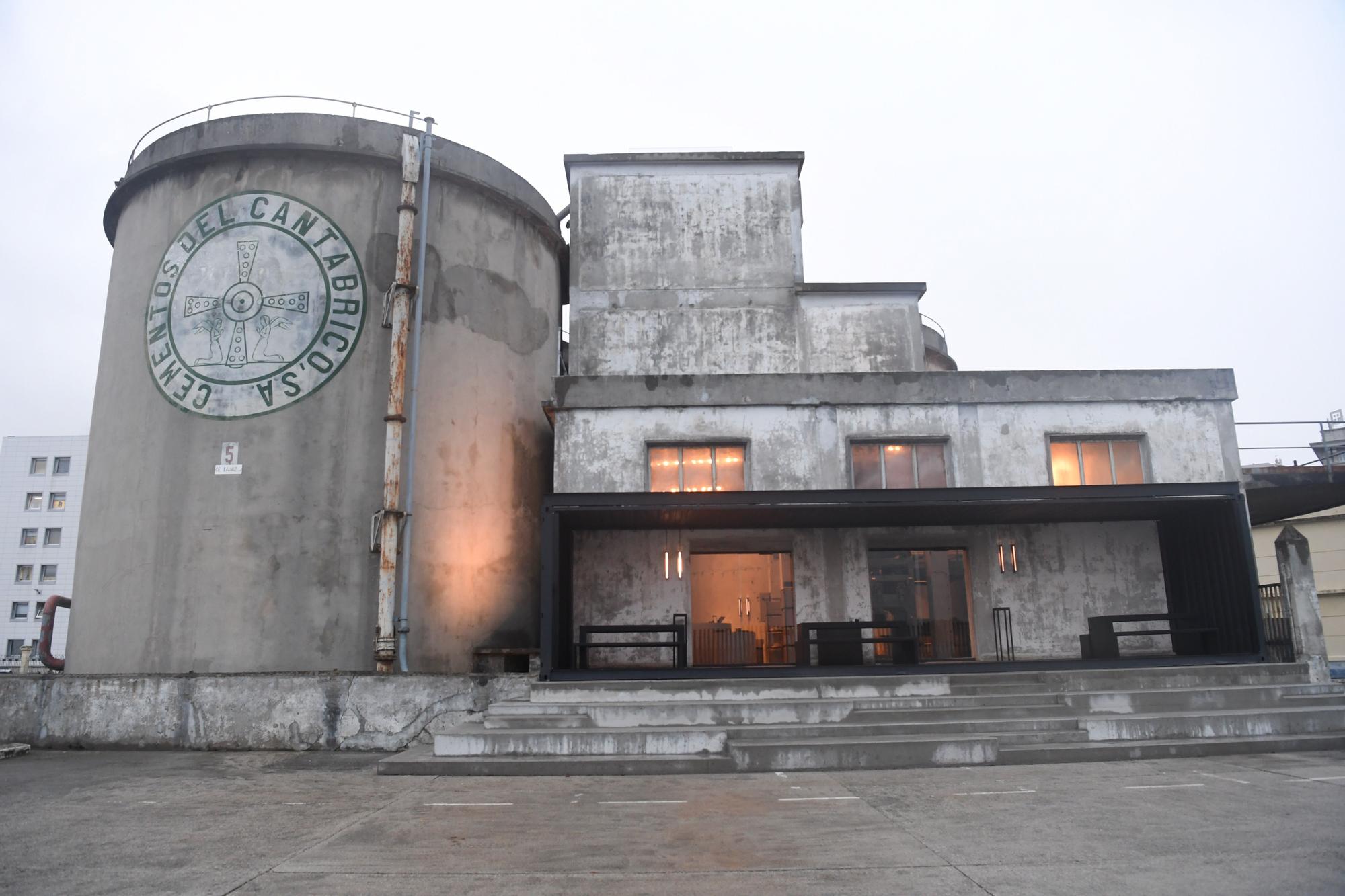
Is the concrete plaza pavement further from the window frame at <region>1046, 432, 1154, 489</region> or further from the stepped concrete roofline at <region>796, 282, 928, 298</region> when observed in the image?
the stepped concrete roofline at <region>796, 282, 928, 298</region>

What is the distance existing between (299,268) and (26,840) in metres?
11.0

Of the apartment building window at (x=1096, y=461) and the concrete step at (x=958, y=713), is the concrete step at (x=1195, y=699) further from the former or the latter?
the apartment building window at (x=1096, y=461)

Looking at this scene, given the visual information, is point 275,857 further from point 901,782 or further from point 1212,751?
point 1212,751

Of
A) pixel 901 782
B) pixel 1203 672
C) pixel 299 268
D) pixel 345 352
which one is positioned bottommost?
pixel 901 782

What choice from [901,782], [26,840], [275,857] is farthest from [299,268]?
[901,782]

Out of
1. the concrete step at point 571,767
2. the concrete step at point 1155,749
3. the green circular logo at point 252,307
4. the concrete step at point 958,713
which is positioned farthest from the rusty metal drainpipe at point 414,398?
the concrete step at point 1155,749

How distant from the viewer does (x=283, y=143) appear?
1639 centimetres

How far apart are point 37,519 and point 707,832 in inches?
3041

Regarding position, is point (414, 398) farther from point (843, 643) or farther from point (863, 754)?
point (863, 754)

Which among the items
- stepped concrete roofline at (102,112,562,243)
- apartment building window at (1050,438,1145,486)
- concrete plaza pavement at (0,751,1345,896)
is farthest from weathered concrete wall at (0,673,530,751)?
apartment building window at (1050,438,1145,486)

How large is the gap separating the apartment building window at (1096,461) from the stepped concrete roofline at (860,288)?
5.16 metres

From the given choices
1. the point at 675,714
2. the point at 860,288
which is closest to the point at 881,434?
the point at 860,288

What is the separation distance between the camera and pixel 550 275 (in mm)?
20172

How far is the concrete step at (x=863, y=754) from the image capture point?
1034 centimetres
